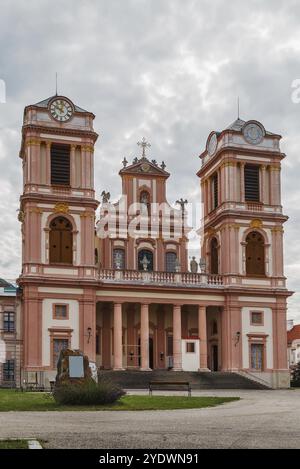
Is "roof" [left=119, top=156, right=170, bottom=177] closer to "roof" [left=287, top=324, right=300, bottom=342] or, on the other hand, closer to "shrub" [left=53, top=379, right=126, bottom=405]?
"shrub" [left=53, top=379, right=126, bottom=405]

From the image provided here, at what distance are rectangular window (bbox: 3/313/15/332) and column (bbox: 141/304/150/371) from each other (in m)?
8.63

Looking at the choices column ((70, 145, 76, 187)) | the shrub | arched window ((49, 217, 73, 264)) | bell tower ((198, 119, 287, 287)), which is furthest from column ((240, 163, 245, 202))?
the shrub

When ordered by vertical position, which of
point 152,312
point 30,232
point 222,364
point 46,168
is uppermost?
point 46,168

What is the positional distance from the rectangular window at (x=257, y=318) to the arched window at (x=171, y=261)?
24.5 feet

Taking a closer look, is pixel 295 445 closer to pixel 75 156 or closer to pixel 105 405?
pixel 105 405

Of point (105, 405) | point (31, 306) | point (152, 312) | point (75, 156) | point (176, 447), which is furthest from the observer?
point (152, 312)

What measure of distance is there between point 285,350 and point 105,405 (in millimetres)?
33502

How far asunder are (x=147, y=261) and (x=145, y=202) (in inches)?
182

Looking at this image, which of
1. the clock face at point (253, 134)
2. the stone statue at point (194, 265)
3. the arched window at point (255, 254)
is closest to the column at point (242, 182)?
the clock face at point (253, 134)

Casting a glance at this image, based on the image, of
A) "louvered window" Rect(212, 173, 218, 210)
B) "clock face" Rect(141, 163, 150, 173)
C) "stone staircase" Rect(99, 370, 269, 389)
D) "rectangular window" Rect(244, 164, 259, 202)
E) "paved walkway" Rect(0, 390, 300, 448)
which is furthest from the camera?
"clock face" Rect(141, 163, 150, 173)

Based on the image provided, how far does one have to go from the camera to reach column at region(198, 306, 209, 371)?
55.2 metres

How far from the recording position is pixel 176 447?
1398 centimetres

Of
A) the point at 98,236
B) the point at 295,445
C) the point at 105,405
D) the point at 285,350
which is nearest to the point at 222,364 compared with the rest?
the point at 285,350


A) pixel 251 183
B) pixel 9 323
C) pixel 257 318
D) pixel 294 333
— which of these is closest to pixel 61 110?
pixel 251 183
